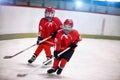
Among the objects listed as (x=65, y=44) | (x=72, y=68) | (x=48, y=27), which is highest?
(x=48, y=27)

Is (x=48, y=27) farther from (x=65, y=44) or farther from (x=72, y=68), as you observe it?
(x=72, y=68)

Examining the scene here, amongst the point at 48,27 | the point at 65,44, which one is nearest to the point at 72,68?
the point at 65,44

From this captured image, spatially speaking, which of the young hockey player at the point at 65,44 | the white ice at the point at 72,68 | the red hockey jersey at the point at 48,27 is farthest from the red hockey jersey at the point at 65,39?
→ the red hockey jersey at the point at 48,27

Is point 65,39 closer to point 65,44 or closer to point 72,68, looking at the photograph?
point 65,44

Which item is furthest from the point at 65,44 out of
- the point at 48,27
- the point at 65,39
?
the point at 48,27

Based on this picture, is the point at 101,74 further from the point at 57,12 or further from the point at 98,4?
the point at 98,4

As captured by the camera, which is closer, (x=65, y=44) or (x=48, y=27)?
(x=65, y=44)

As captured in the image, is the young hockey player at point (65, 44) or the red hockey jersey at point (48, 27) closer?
the young hockey player at point (65, 44)

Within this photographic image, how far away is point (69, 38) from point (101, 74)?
0.97 m

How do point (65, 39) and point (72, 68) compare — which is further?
point (72, 68)

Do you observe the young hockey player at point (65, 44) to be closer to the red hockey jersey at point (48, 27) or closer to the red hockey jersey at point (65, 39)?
the red hockey jersey at point (65, 39)

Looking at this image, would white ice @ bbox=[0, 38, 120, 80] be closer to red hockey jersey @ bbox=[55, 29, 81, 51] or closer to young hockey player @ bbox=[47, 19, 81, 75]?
young hockey player @ bbox=[47, 19, 81, 75]

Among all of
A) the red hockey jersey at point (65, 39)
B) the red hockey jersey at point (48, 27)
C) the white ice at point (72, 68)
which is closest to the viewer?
the white ice at point (72, 68)

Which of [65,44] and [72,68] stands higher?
[65,44]
